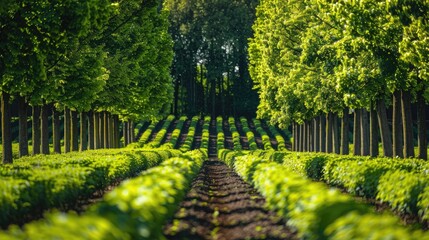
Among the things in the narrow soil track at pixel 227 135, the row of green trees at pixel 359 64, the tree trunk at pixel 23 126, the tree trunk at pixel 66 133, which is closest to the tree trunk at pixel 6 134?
the tree trunk at pixel 23 126

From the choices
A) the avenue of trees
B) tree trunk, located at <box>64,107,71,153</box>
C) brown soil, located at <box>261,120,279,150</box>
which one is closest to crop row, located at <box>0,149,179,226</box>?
tree trunk, located at <box>64,107,71,153</box>

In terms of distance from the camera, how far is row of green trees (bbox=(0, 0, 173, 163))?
20297 mm

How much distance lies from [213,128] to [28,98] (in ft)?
178

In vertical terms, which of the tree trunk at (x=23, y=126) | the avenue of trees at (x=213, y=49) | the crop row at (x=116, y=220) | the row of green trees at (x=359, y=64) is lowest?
the crop row at (x=116, y=220)

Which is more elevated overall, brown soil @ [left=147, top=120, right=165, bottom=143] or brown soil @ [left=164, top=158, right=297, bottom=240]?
brown soil @ [left=147, top=120, right=165, bottom=143]

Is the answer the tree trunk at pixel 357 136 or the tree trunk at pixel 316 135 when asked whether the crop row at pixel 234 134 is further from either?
the tree trunk at pixel 357 136

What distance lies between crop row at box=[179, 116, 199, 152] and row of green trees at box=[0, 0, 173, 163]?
47.3 ft

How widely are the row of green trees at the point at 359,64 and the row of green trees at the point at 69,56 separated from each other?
29.3ft

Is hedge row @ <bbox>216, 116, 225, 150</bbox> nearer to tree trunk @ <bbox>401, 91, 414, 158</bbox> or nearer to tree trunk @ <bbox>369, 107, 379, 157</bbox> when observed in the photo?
tree trunk @ <bbox>369, 107, 379, 157</bbox>

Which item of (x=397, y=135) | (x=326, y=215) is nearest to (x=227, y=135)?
(x=397, y=135)

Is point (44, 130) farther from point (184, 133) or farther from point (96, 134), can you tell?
point (184, 133)

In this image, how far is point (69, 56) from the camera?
27.0 meters

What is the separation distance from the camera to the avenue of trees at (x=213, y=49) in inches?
3467

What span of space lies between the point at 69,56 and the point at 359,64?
41.5 feet
